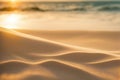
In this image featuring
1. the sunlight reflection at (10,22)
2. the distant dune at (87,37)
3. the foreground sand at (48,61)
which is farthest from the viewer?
the sunlight reflection at (10,22)

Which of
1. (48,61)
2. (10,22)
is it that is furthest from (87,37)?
(10,22)

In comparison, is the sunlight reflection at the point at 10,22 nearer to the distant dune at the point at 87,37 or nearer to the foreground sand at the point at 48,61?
the distant dune at the point at 87,37

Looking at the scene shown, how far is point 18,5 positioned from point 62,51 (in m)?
3.86

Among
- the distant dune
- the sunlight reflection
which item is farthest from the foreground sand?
the sunlight reflection

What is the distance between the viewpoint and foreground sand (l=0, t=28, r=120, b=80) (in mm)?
1086

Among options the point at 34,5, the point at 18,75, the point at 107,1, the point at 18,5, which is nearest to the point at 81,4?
the point at 107,1

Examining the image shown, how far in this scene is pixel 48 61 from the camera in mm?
1183

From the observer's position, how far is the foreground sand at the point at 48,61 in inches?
42.8

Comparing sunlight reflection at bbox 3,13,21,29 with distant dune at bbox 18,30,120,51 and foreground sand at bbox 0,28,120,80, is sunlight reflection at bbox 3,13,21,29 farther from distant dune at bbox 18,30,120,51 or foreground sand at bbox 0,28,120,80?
foreground sand at bbox 0,28,120,80

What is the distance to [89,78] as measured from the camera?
106cm

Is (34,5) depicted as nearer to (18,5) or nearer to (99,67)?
(18,5)

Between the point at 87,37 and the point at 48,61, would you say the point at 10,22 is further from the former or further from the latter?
the point at 48,61

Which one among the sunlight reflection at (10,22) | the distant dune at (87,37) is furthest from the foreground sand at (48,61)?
the sunlight reflection at (10,22)

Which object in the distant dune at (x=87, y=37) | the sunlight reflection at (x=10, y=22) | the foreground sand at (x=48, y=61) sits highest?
the sunlight reflection at (x=10, y=22)
